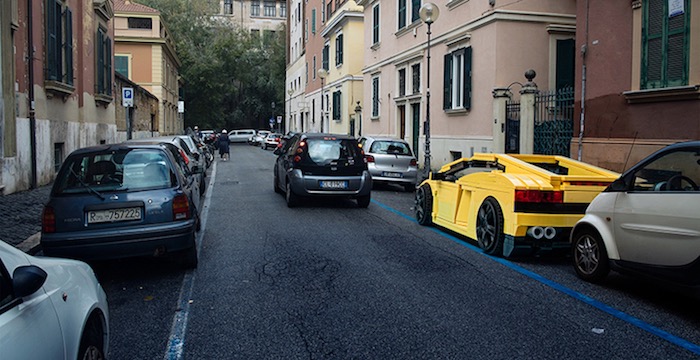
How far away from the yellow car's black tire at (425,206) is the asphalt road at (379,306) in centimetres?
130

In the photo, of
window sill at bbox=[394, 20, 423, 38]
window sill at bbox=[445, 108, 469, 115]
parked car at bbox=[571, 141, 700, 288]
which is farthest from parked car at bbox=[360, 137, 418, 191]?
parked car at bbox=[571, 141, 700, 288]

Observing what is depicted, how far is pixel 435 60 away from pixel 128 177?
667 inches

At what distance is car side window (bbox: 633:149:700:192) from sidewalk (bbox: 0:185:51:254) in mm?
7535

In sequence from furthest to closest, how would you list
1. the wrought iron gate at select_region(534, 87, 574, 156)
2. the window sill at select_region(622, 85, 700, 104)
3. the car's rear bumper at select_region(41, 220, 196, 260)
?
the wrought iron gate at select_region(534, 87, 574, 156)
the window sill at select_region(622, 85, 700, 104)
the car's rear bumper at select_region(41, 220, 196, 260)

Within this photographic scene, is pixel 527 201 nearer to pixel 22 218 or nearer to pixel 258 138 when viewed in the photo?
pixel 22 218

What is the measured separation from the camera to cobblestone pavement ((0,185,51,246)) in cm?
890

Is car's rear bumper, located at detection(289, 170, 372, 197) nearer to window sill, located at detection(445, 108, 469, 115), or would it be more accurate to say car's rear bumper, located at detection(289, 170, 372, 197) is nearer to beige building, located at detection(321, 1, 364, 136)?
window sill, located at detection(445, 108, 469, 115)

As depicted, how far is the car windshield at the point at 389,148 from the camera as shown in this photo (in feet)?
54.1

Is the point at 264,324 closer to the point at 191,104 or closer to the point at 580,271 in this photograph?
the point at 580,271

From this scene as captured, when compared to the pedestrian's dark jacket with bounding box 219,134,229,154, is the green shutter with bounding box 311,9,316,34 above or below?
above

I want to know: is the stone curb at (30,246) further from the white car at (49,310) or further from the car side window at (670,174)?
the car side window at (670,174)

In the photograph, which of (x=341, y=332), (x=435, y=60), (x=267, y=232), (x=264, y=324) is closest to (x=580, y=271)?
(x=341, y=332)

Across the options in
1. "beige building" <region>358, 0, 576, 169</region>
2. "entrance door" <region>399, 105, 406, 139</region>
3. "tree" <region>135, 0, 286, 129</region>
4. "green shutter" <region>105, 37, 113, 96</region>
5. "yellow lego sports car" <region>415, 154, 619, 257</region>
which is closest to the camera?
"yellow lego sports car" <region>415, 154, 619, 257</region>

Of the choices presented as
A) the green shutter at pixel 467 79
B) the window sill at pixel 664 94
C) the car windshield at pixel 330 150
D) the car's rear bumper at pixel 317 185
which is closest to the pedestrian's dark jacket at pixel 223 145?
the green shutter at pixel 467 79
